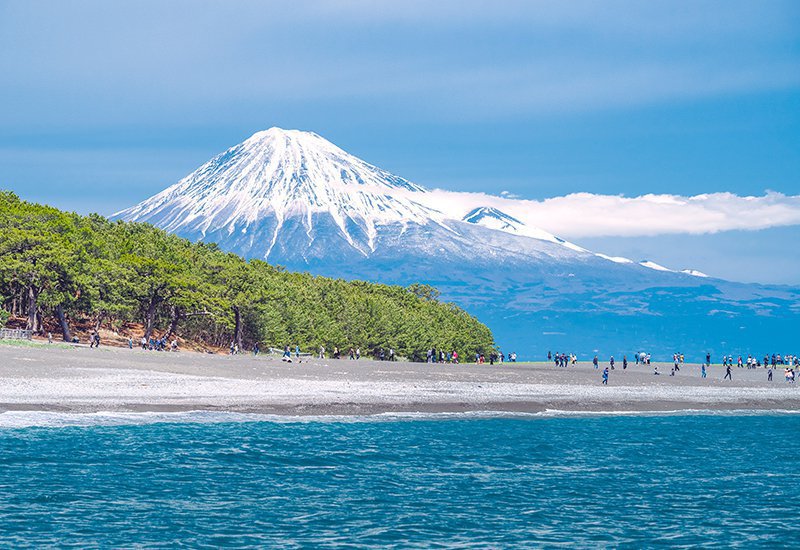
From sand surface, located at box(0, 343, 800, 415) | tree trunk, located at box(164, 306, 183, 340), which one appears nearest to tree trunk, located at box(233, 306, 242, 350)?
tree trunk, located at box(164, 306, 183, 340)

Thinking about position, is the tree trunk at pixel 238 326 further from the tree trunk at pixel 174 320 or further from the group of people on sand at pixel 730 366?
Result: the group of people on sand at pixel 730 366

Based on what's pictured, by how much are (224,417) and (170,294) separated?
55079 millimetres

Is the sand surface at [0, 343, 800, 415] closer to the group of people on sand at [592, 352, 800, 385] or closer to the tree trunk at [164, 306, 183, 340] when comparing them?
the group of people on sand at [592, 352, 800, 385]

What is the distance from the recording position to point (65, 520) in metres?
30.4

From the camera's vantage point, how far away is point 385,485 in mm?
38469

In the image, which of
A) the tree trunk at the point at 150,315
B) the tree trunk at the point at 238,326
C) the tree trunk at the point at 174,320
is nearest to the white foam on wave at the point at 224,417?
the tree trunk at the point at 150,315

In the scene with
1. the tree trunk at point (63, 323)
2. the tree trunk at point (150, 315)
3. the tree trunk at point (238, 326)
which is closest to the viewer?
the tree trunk at point (63, 323)

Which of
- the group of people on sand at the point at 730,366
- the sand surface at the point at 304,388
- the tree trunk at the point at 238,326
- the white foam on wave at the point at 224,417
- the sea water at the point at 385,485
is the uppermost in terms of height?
the tree trunk at the point at 238,326

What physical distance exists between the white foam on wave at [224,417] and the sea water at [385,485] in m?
0.33

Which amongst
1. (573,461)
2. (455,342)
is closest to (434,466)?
(573,461)

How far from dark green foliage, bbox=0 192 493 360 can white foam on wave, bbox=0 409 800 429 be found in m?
45.1

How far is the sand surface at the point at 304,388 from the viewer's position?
5693 cm

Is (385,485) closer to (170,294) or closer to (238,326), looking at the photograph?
(170,294)

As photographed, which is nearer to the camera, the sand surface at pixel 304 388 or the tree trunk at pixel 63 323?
the sand surface at pixel 304 388
